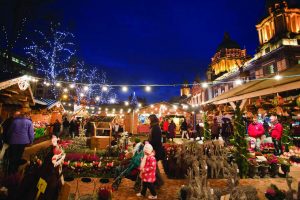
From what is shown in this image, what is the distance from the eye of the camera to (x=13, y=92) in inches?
348

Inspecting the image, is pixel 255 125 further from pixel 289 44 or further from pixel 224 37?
pixel 224 37

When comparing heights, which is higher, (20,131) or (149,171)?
(20,131)

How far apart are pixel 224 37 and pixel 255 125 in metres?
53.3

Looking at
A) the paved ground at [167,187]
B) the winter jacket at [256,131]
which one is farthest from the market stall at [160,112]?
the paved ground at [167,187]

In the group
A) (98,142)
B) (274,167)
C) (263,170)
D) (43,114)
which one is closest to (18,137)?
A: (98,142)

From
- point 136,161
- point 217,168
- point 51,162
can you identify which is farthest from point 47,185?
point 217,168

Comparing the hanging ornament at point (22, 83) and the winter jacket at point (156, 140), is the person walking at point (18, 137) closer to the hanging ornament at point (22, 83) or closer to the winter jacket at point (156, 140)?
the hanging ornament at point (22, 83)

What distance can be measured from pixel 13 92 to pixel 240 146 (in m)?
9.51

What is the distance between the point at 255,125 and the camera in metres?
10.3

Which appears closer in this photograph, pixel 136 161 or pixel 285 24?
pixel 136 161

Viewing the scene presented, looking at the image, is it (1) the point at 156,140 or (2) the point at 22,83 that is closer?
(1) the point at 156,140

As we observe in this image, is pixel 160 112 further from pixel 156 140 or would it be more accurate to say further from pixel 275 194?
pixel 275 194

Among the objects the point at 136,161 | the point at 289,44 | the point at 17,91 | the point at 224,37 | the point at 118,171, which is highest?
the point at 224,37

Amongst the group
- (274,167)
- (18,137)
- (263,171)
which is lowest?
(263,171)
